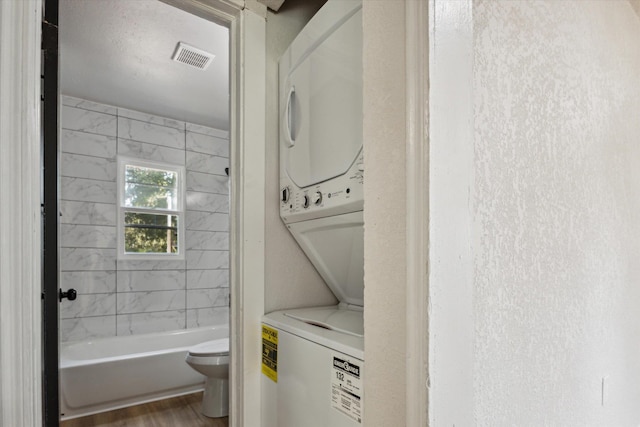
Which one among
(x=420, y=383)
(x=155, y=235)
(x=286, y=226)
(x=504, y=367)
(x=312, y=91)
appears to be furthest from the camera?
(x=155, y=235)

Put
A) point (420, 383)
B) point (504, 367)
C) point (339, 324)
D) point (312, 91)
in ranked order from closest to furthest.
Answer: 1. point (420, 383)
2. point (504, 367)
3. point (339, 324)
4. point (312, 91)

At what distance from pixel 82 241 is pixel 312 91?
10.1 feet

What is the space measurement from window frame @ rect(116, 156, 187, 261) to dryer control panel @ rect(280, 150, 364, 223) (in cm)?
273

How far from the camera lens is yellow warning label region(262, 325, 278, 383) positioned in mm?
1284

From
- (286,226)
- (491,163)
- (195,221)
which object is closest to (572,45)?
(491,163)

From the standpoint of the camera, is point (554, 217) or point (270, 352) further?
point (270, 352)

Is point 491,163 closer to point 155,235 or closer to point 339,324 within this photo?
point 339,324

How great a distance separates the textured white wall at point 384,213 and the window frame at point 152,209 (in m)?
3.42

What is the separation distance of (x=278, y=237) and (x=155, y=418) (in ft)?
7.14

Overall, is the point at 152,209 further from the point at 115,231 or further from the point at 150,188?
the point at 115,231

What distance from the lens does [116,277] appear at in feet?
11.5

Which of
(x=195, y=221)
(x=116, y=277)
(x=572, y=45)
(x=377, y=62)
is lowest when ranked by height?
(x=116, y=277)

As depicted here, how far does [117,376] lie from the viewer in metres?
2.85

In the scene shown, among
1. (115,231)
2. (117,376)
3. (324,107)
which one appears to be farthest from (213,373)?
(324,107)
